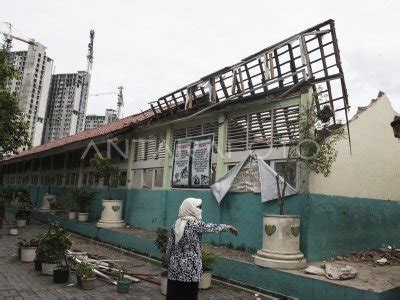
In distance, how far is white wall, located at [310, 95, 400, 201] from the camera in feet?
28.7

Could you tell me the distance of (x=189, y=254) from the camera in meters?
4.82

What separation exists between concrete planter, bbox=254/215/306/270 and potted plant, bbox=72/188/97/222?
10.3m

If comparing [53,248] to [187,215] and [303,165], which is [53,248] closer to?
[187,215]

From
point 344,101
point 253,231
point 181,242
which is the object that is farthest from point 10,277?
point 344,101

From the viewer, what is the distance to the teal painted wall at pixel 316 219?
25.4ft

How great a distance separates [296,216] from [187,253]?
3.40 metres

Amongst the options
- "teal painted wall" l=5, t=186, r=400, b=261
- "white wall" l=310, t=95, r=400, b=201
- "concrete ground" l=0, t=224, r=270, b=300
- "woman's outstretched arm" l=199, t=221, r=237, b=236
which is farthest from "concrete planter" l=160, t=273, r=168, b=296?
"white wall" l=310, t=95, r=400, b=201

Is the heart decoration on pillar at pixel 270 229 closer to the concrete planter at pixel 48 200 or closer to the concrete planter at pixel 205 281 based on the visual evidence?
the concrete planter at pixel 205 281

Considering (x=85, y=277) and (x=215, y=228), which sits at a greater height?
(x=215, y=228)

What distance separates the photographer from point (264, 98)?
9.27 metres

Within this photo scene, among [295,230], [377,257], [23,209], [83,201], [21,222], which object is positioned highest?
[83,201]

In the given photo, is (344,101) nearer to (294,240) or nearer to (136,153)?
(294,240)

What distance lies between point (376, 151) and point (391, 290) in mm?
5315

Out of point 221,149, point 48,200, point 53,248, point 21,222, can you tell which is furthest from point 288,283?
point 48,200
